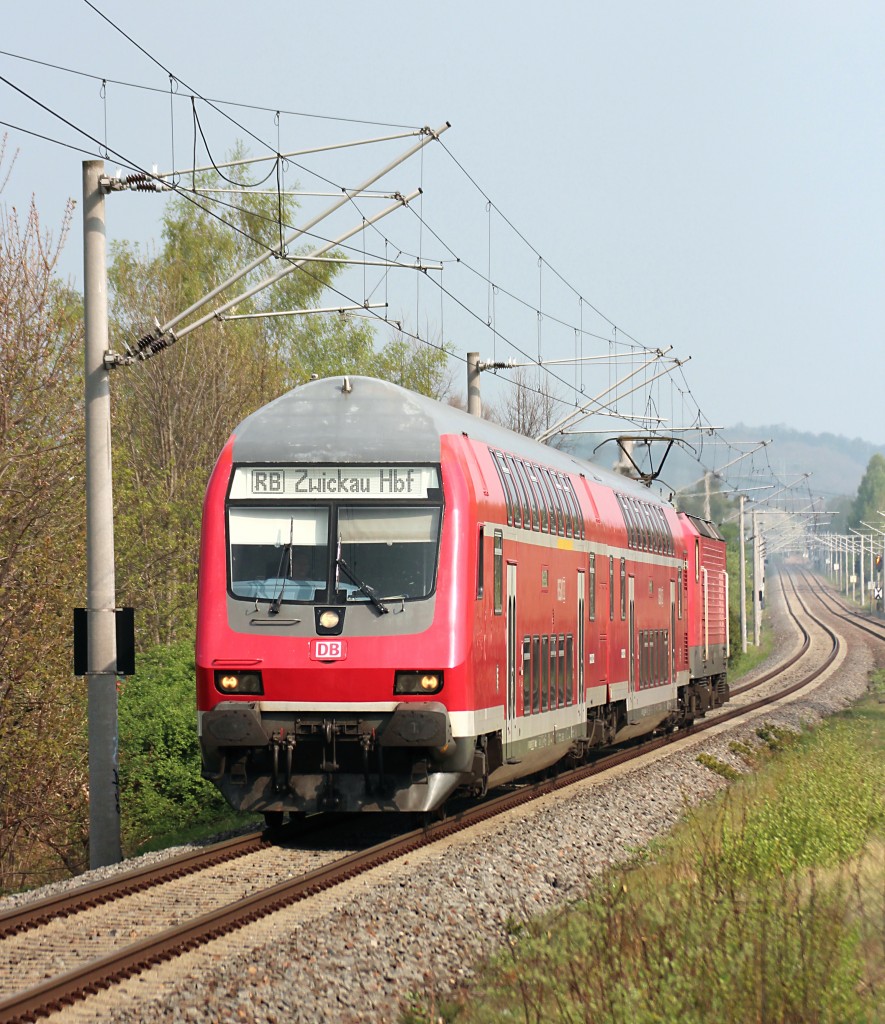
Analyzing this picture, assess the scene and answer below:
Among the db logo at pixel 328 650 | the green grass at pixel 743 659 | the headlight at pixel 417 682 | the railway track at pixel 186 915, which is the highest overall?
the db logo at pixel 328 650

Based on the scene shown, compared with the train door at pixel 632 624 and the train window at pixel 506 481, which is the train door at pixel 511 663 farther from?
the train door at pixel 632 624

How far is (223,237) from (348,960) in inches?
1588

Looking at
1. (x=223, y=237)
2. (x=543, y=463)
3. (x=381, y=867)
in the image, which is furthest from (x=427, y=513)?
(x=223, y=237)

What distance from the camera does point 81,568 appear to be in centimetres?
2459

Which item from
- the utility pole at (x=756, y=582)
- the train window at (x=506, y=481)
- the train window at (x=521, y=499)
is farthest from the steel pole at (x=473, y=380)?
the utility pole at (x=756, y=582)

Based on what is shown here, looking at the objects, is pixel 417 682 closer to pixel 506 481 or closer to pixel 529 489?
pixel 506 481

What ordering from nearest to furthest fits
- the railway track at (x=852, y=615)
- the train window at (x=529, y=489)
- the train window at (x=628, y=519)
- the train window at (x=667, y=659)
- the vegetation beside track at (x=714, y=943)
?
the vegetation beside track at (x=714, y=943) < the train window at (x=529, y=489) < the train window at (x=628, y=519) < the train window at (x=667, y=659) < the railway track at (x=852, y=615)

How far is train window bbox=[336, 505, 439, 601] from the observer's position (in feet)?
45.6

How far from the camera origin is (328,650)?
1373 cm

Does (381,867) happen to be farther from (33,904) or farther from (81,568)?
(81,568)

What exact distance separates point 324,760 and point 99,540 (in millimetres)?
4408

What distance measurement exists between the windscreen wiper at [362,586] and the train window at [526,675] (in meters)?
2.97

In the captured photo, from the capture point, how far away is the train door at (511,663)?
1557 cm

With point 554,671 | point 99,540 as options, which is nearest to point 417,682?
point 554,671
